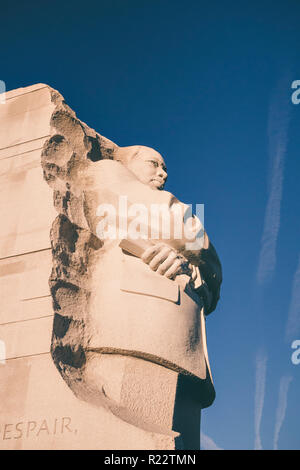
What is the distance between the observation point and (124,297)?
18.3 feet

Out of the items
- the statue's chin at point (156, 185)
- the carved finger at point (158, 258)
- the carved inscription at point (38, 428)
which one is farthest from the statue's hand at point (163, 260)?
the carved inscription at point (38, 428)

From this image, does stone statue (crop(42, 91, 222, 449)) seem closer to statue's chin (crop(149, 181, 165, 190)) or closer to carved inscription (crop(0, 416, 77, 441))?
statue's chin (crop(149, 181, 165, 190))

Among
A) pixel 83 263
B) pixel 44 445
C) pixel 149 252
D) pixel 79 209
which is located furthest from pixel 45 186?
pixel 44 445

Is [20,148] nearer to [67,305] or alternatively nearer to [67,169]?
[67,169]

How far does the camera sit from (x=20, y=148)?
643 centimetres

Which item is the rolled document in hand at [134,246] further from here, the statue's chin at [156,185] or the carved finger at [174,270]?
the statue's chin at [156,185]

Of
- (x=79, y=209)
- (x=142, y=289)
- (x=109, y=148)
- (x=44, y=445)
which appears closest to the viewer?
(x=44, y=445)

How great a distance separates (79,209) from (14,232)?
794 mm

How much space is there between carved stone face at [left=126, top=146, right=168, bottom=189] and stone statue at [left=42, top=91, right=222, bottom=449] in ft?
0.25

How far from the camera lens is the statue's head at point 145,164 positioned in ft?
23.2

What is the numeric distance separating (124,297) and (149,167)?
2218mm

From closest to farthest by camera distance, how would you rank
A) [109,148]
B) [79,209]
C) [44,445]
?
1. [44,445]
2. [79,209]
3. [109,148]

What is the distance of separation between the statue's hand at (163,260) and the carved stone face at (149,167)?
130 cm

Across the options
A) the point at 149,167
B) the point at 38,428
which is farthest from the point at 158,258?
the point at 38,428
